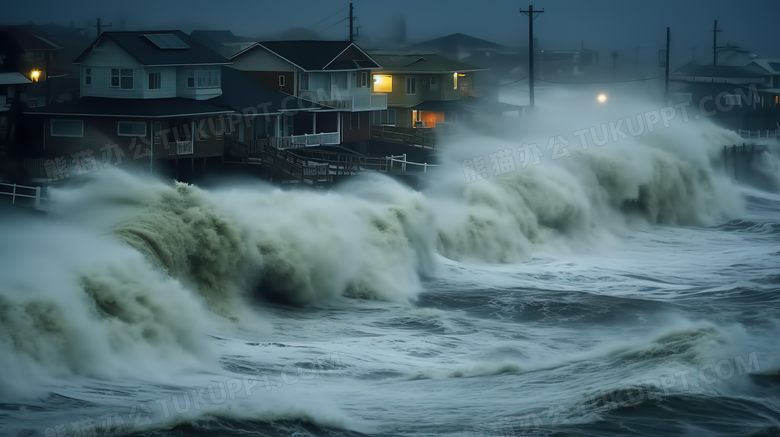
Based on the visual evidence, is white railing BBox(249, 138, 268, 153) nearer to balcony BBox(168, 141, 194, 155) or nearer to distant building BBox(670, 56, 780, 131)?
balcony BBox(168, 141, 194, 155)

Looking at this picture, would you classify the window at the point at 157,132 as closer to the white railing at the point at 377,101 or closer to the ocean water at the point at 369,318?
the ocean water at the point at 369,318

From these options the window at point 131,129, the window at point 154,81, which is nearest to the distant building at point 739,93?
the window at point 154,81

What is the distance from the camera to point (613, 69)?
136 metres

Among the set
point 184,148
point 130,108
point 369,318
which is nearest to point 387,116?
point 184,148

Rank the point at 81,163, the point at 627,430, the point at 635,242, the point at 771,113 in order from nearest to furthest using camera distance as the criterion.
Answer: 1. the point at 627,430
2. the point at 81,163
3. the point at 635,242
4. the point at 771,113

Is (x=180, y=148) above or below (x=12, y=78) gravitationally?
below

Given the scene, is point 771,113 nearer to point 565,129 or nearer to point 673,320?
point 565,129

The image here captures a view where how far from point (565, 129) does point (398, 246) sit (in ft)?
93.2

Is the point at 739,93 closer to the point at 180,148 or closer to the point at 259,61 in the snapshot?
the point at 259,61

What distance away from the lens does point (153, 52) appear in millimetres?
40094

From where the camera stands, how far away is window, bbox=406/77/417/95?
60.1 meters

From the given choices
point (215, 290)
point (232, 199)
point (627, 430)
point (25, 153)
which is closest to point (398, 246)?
point (232, 199)

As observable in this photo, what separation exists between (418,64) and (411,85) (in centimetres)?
176

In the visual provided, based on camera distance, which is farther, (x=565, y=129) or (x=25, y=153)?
(x=565, y=129)
